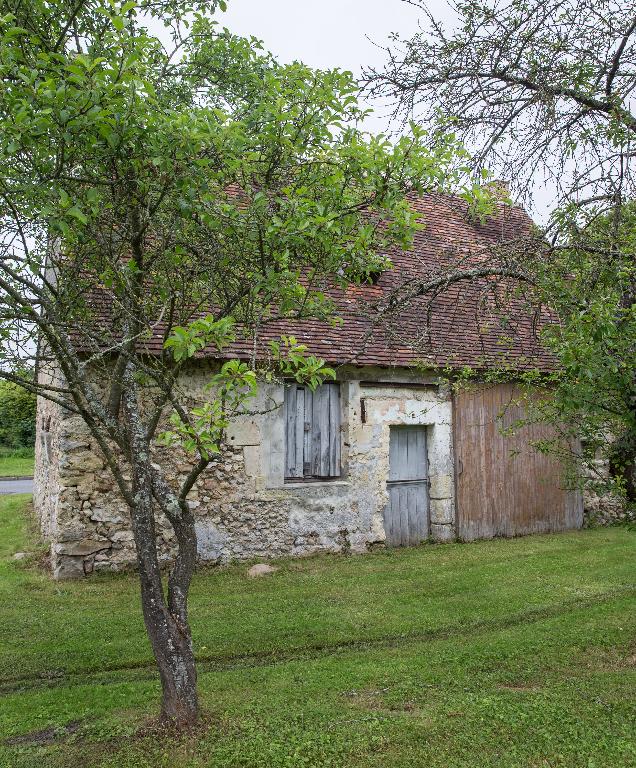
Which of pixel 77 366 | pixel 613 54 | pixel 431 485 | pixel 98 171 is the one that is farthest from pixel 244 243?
pixel 431 485

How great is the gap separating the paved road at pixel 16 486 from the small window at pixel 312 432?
11347 mm

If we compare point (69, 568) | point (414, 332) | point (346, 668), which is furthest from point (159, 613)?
point (414, 332)

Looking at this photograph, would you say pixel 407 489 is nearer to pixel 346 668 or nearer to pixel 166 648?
pixel 346 668

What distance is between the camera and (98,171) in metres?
4.57

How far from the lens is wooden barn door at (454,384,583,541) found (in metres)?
11.4

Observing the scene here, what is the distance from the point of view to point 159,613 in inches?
176

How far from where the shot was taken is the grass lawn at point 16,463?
23312mm

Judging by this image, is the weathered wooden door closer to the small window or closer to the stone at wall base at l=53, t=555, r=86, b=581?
the small window

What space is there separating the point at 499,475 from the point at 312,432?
3.63 m

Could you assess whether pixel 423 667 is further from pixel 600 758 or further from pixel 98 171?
pixel 98 171

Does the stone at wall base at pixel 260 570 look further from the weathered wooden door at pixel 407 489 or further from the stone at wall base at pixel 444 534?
the stone at wall base at pixel 444 534

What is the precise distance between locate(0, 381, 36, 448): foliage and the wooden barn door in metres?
15.8

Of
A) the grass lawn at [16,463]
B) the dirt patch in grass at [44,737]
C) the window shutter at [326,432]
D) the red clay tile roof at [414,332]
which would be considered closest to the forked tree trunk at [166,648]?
the dirt patch in grass at [44,737]

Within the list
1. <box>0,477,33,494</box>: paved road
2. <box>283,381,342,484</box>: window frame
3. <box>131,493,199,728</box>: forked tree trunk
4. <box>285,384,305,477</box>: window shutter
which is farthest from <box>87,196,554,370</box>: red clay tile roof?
<box>0,477,33,494</box>: paved road
